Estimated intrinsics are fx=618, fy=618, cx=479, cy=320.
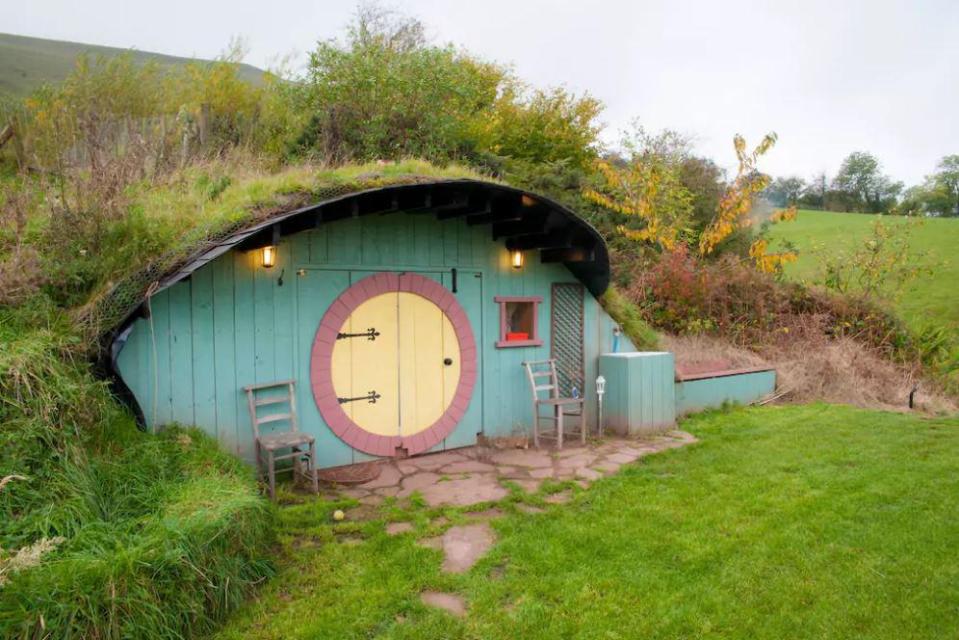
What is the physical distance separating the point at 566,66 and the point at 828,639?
78.4ft

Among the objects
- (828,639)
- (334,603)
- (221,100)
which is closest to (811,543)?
(828,639)

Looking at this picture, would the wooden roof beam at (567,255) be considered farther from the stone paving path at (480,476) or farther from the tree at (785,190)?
the tree at (785,190)

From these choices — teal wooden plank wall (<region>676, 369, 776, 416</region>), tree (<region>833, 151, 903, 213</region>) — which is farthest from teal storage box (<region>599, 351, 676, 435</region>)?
tree (<region>833, 151, 903, 213</region>)

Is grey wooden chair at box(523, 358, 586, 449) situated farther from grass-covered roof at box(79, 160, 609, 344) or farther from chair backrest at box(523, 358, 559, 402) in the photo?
grass-covered roof at box(79, 160, 609, 344)

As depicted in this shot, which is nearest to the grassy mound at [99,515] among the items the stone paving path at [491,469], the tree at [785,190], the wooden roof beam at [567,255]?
the stone paving path at [491,469]

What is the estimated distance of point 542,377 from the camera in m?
7.59

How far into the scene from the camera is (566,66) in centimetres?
2398

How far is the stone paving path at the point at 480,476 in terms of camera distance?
4.34 metres

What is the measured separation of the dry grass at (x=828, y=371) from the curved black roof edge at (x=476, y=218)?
354 centimetres

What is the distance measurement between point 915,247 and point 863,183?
23.9 m

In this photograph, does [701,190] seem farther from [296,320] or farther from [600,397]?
[296,320]

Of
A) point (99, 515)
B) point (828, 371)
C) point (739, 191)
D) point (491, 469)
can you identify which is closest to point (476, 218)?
point (491, 469)

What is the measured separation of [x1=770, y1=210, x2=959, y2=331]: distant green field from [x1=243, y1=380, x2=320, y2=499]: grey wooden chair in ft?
41.2

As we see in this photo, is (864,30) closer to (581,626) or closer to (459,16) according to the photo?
(581,626)
